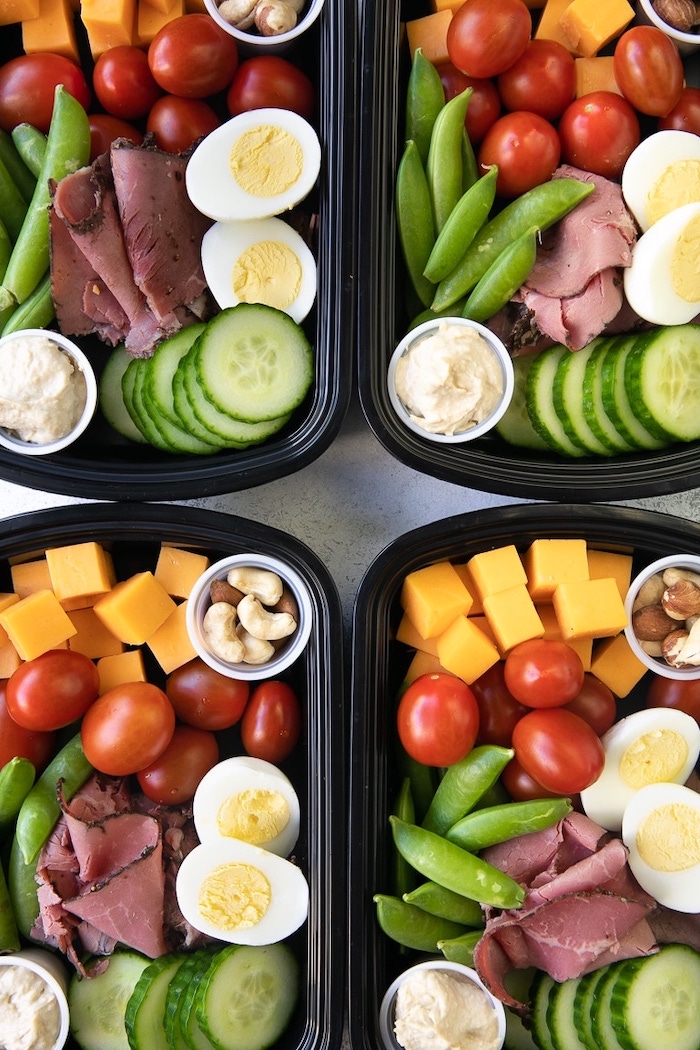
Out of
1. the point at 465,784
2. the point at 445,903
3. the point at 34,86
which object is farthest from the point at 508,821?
the point at 34,86

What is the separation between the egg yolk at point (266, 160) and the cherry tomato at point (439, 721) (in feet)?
4.04

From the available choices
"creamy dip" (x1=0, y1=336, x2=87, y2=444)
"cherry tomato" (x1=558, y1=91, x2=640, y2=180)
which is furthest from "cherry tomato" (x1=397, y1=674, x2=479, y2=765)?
"cherry tomato" (x1=558, y1=91, x2=640, y2=180)

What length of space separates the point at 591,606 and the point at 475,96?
1.30 metres

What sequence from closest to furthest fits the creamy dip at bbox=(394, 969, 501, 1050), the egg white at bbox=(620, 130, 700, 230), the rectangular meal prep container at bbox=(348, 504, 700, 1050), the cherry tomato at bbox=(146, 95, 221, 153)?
the creamy dip at bbox=(394, 969, 501, 1050), the rectangular meal prep container at bbox=(348, 504, 700, 1050), the egg white at bbox=(620, 130, 700, 230), the cherry tomato at bbox=(146, 95, 221, 153)

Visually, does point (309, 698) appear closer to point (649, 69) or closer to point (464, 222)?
point (464, 222)

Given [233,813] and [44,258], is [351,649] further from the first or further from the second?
[44,258]

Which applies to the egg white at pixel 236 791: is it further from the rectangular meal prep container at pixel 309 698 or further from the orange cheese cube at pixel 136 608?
the orange cheese cube at pixel 136 608

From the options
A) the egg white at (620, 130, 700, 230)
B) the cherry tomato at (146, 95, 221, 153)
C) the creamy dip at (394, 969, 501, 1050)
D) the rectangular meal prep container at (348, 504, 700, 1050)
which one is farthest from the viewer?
the cherry tomato at (146, 95, 221, 153)

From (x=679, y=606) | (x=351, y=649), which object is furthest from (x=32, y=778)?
(x=679, y=606)

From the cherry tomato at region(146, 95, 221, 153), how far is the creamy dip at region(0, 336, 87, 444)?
0.60 meters

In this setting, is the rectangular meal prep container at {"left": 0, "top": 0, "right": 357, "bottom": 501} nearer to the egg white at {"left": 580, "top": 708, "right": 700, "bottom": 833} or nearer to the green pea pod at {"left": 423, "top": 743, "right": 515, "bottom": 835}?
the green pea pod at {"left": 423, "top": 743, "right": 515, "bottom": 835}

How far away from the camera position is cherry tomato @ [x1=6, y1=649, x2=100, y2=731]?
2.00 metres

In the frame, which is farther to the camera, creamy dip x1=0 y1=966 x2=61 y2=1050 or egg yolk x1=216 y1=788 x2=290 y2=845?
egg yolk x1=216 y1=788 x2=290 y2=845

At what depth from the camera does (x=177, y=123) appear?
2139 millimetres
